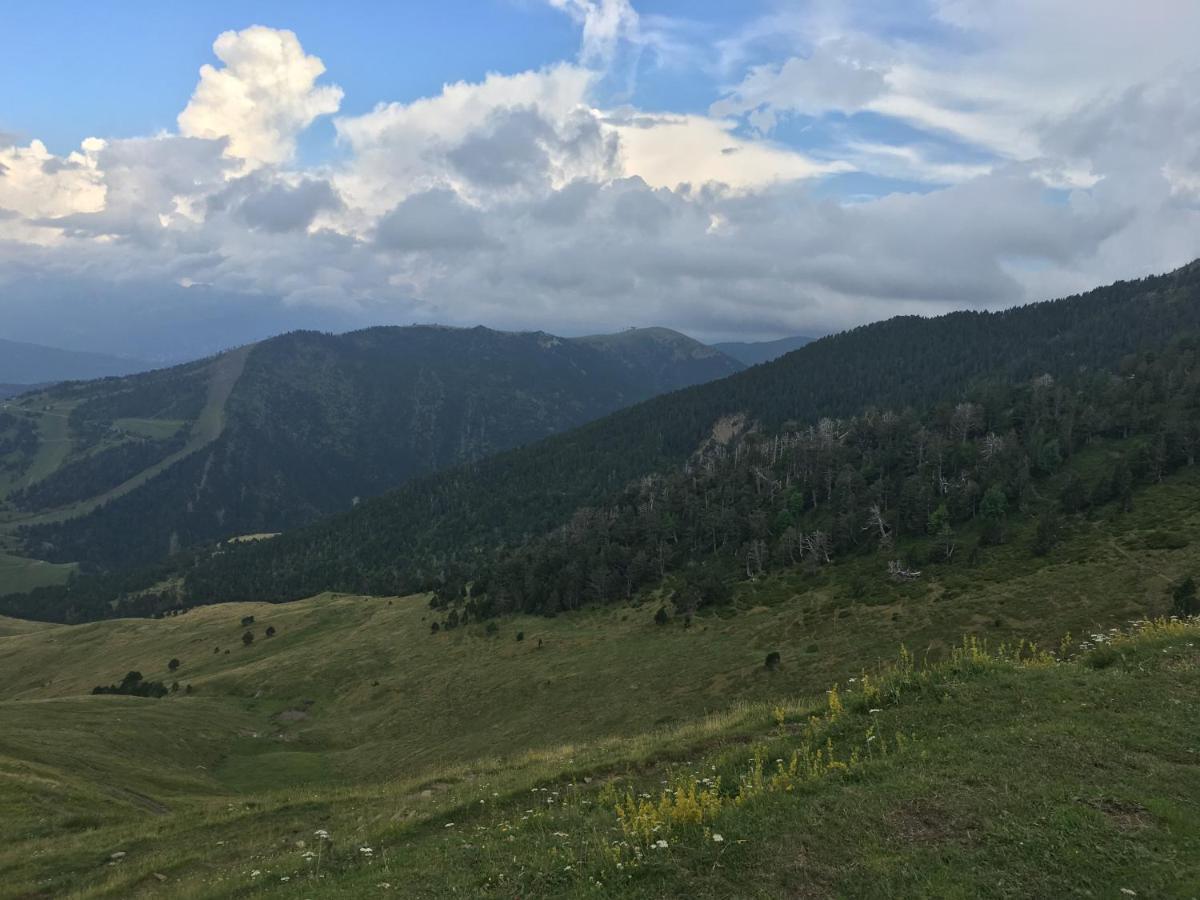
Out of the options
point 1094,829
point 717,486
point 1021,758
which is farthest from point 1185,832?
point 717,486

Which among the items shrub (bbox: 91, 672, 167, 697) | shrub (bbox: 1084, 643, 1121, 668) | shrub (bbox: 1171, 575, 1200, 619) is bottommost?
shrub (bbox: 91, 672, 167, 697)

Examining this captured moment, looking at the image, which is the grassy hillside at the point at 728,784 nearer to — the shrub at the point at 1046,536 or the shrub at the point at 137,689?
the shrub at the point at 1046,536

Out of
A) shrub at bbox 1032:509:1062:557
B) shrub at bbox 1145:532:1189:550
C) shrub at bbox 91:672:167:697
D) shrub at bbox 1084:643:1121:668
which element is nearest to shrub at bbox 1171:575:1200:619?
shrub at bbox 1145:532:1189:550

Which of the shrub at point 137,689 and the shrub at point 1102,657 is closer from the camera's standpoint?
the shrub at point 1102,657

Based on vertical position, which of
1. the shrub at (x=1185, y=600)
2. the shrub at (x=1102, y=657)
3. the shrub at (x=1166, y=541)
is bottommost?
the shrub at (x=1185, y=600)

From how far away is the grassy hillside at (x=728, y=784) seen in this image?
38.3ft

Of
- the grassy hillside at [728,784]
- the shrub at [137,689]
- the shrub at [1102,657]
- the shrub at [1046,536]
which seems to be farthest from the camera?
the shrub at [137,689]

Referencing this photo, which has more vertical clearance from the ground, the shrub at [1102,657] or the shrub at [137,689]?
the shrub at [1102,657]

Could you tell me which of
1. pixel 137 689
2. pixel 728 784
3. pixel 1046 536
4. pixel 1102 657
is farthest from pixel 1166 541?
pixel 137 689

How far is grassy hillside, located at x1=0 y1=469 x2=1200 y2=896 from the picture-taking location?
38.3 ft

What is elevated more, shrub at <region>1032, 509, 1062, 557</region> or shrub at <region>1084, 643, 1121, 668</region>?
shrub at <region>1084, 643, 1121, 668</region>

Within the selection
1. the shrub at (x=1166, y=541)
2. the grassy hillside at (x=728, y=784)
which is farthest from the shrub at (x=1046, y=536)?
the shrub at (x=1166, y=541)

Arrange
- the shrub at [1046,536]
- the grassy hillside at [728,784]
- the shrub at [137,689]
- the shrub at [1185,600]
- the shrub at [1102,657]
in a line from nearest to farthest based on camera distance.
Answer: the grassy hillside at [728,784]
the shrub at [1102,657]
the shrub at [1185,600]
the shrub at [1046,536]
the shrub at [137,689]

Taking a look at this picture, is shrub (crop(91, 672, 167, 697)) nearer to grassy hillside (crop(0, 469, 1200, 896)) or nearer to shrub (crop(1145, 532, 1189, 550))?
grassy hillside (crop(0, 469, 1200, 896))
